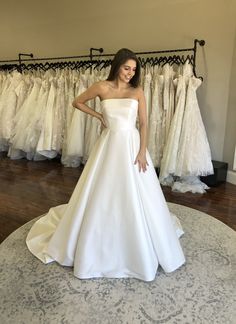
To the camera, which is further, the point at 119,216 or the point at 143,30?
the point at 143,30

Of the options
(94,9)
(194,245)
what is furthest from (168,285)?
(94,9)

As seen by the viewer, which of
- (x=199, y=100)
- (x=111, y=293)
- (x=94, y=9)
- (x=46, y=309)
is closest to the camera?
(x=46, y=309)

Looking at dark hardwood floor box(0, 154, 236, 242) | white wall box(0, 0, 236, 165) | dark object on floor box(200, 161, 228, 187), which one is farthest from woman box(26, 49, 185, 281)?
white wall box(0, 0, 236, 165)

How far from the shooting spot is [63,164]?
4383 mm

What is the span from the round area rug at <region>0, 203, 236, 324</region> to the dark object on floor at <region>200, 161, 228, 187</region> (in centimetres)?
143

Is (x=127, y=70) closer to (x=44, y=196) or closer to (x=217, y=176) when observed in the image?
(x=44, y=196)

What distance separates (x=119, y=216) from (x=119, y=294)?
46 cm

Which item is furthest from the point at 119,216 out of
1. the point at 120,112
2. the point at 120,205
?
the point at 120,112

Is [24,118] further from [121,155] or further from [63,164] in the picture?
[121,155]

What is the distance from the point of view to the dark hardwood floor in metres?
2.71

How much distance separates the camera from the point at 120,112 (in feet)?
5.91

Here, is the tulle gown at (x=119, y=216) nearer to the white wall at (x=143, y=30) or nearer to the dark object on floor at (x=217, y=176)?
the dark object on floor at (x=217, y=176)

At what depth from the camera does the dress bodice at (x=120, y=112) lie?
1.79m

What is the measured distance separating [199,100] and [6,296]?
A: 303 centimetres
